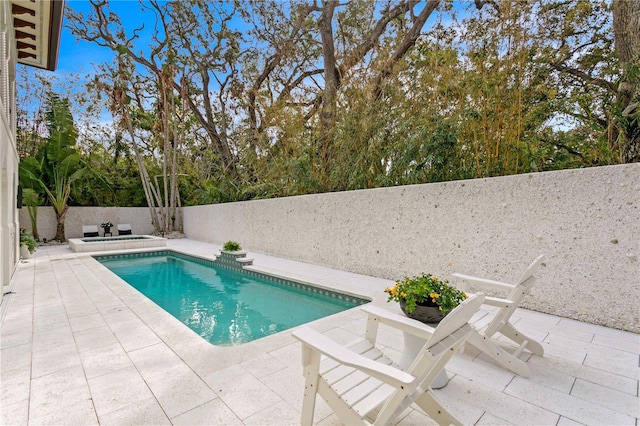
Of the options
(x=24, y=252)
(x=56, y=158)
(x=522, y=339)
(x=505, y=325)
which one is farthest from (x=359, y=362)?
(x=56, y=158)

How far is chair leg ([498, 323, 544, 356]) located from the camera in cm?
264

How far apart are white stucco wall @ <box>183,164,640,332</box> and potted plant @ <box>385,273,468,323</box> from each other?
237 centimetres

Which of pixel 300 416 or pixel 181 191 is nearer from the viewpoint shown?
pixel 300 416

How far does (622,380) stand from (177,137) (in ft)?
49.7

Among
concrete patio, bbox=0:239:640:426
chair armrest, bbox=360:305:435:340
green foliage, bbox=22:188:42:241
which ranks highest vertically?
green foliage, bbox=22:188:42:241

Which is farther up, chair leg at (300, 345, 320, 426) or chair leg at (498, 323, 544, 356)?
chair leg at (300, 345, 320, 426)

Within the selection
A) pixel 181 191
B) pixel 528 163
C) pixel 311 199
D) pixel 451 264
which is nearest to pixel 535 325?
pixel 451 264

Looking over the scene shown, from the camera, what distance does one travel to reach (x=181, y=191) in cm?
1565

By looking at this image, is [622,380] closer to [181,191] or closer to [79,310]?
[79,310]

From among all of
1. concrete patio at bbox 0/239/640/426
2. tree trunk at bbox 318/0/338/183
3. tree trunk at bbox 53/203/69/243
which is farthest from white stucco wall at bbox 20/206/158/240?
tree trunk at bbox 318/0/338/183

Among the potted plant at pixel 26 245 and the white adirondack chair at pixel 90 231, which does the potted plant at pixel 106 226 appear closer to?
the white adirondack chair at pixel 90 231

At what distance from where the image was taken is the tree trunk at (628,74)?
3.56 metres

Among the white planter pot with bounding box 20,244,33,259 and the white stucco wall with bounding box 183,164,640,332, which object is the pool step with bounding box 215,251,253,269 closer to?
the white stucco wall with bounding box 183,164,640,332

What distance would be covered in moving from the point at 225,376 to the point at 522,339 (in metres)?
2.58
